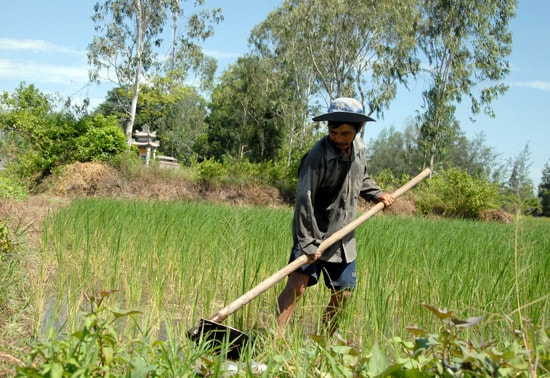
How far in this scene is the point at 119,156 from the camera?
14711 mm

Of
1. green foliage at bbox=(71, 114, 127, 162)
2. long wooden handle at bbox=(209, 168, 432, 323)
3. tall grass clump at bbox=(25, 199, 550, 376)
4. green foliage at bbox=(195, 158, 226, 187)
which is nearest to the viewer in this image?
tall grass clump at bbox=(25, 199, 550, 376)

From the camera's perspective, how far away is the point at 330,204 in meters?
2.90

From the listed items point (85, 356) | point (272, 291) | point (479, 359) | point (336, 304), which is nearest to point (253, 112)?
point (272, 291)

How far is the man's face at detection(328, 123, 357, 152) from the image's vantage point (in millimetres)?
2715

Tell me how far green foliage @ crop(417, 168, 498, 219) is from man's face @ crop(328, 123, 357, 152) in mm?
15101

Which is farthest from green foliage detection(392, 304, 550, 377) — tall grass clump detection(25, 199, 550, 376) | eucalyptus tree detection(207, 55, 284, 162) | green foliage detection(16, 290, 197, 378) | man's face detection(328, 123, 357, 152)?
eucalyptus tree detection(207, 55, 284, 162)

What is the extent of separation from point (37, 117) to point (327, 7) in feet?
36.0

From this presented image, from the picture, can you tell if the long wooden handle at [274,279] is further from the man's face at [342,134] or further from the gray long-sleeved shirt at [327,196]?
the man's face at [342,134]

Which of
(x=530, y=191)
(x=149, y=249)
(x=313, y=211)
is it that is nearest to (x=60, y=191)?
(x=149, y=249)

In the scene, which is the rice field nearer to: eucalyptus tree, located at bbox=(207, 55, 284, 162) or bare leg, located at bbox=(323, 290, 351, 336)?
bare leg, located at bbox=(323, 290, 351, 336)

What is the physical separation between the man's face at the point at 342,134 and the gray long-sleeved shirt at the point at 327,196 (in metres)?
0.05

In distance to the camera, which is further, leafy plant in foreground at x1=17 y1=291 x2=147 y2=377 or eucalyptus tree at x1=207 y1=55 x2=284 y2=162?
eucalyptus tree at x1=207 y1=55 x2=284 y2=162

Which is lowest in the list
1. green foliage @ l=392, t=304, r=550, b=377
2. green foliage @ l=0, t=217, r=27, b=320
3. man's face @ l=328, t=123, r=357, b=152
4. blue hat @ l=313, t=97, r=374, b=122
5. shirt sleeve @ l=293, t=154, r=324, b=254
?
green foliage @ l=0, t=217, r=27, b=320

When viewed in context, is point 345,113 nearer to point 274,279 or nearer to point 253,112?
point 274,279
